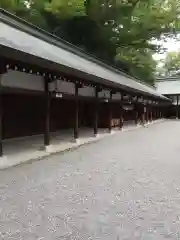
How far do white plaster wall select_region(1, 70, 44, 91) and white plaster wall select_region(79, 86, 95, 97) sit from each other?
13.2 feet

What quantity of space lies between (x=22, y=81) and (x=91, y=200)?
4785 mm

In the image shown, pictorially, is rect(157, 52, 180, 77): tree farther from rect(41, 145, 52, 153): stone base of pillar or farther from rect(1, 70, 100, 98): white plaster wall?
rect(41, 145, 52, 153): stone base of pillar

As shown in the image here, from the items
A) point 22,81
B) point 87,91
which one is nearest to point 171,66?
point 87,91

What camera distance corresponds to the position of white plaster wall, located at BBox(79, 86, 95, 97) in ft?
44.8

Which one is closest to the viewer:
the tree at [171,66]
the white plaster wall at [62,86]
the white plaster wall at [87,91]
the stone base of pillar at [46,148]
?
the stone base of pillar at [46,148]

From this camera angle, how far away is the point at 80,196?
17.5 feet

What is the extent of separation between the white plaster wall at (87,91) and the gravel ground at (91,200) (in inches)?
207

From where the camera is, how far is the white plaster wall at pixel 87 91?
13665 mm

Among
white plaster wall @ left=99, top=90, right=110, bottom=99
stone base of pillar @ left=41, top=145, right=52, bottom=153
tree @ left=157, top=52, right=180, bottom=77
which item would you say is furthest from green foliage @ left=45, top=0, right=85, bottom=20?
tree @ left=157, top=52, right=180, bottom=77

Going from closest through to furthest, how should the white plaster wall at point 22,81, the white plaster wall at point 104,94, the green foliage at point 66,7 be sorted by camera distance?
the white plaster wall at point 22,81 → the white plaster wall at point 104,94 → the green foliage at point 66,7

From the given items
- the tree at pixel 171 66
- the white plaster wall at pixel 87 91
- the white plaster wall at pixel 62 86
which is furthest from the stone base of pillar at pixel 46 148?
the tree at pixel 171 66

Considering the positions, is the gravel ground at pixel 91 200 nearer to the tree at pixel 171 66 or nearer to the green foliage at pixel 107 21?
the green foliage at pixel 107 21

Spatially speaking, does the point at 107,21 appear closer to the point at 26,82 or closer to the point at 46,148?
the point at 26,82

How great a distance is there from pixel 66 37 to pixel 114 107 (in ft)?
27.5
